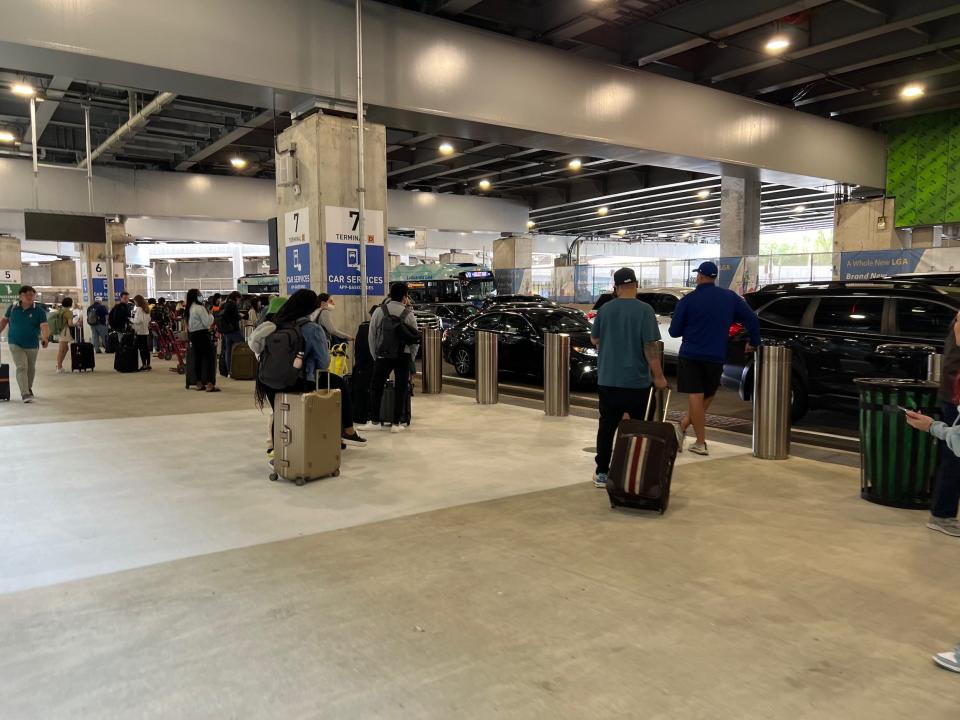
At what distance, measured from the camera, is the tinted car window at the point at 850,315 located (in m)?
8.54

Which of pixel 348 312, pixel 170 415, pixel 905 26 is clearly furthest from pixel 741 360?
pixel 170 415

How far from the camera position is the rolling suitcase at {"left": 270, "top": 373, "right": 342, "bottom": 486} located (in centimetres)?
639

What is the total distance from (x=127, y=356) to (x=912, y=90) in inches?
757

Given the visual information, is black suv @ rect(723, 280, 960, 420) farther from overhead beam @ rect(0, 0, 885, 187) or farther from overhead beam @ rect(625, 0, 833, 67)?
overhead beam @ rect(0, 0, 885, 187)

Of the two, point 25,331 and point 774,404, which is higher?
point 25,331

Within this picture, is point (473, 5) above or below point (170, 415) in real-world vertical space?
above

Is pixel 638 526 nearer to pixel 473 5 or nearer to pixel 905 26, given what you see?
pixel 473 5

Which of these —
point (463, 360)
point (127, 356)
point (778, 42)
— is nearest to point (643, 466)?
point (463, 360)

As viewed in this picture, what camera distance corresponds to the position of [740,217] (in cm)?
1941

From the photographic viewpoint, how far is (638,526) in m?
5.25

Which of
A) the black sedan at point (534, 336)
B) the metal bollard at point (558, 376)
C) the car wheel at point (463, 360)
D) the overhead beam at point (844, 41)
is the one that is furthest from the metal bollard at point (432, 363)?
the overhead beam at point (844, 41)

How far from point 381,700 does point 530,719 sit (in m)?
0.63

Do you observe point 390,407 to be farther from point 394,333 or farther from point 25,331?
point 25,331

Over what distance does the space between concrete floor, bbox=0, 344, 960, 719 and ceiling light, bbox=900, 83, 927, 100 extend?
12.3 m
